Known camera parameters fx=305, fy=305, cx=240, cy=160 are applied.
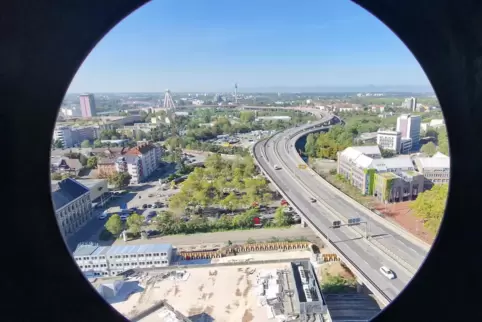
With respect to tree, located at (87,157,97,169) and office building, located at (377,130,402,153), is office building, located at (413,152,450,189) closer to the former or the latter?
office building, located at (377,130,402,153)

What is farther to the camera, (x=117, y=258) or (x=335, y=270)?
(x=117, y=258)

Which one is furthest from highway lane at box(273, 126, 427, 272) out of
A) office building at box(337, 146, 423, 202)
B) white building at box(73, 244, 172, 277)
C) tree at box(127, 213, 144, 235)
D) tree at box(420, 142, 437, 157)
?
tree at box(127, 213, 144, 235)

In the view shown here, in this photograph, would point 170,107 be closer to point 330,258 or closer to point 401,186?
point 330,258

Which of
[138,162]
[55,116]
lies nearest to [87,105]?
[138,162]

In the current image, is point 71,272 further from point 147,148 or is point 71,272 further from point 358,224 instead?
point 147,148

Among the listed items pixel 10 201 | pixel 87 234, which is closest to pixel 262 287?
pixel 87 234

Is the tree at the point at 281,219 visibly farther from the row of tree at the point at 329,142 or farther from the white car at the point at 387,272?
the row of tree at the point at 329,142

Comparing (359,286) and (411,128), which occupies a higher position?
(411,128)

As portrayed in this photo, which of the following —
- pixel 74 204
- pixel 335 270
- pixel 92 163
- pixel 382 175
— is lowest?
pixel 335 270
